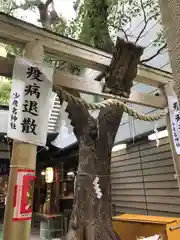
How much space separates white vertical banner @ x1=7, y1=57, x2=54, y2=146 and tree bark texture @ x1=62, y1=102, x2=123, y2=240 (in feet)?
4.16

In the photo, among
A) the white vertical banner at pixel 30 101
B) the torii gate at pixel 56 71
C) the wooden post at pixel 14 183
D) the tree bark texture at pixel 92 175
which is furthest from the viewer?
the tree bark texture at pixel 92 175

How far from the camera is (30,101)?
2.78 meters

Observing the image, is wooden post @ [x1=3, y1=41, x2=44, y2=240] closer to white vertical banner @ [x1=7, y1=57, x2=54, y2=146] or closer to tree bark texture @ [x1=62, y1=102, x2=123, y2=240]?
white vertical banner @ [x1=7, y1=57, x2=54, y2=146]

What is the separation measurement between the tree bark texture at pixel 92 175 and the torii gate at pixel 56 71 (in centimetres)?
2

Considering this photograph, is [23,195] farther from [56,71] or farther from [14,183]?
[56,71]

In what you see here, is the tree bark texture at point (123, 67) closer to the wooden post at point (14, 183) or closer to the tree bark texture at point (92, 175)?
the tree bark texture at point (92, 175)

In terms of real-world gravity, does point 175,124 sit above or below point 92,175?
above

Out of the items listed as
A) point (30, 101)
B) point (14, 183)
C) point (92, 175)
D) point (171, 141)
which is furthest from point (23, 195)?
point (171, 141)

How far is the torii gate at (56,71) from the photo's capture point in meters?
2.52

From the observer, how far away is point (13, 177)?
2523 millimetres

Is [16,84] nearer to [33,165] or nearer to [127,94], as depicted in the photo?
[33,165]

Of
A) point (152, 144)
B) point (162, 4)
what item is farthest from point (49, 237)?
point (162, 4)

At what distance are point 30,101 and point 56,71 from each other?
69 centimetres

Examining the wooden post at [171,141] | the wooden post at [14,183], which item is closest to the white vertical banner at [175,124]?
the wooden post at [171,141]
